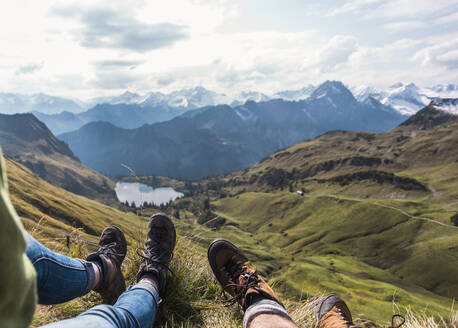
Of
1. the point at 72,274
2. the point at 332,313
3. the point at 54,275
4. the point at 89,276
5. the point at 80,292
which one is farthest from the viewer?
the point at 332,313

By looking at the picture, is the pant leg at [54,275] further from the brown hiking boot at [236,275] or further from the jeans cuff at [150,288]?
the brown hiking boot at [236,275]

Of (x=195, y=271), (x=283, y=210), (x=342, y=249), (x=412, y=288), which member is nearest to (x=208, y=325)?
(x=195, y=271)

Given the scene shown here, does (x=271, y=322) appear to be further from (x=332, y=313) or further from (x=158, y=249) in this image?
(x=158, y=249)

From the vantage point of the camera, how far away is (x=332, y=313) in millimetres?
5004

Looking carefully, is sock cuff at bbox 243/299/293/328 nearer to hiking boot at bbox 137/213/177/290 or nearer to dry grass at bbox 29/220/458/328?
dry grass at bbox 29/220/458/328

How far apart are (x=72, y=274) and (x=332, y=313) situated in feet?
14.3

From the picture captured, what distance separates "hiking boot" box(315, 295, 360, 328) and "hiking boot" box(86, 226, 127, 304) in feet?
11.9

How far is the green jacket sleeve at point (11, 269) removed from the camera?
123 cm

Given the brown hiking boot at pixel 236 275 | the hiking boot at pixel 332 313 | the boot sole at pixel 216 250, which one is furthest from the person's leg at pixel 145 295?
the hiking boot at pixel 332 313

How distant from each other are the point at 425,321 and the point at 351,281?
373 ft

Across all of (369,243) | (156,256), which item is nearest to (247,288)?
(156,256)

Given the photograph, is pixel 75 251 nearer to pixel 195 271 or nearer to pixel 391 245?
pixel 195 271

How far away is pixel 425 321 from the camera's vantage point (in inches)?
172

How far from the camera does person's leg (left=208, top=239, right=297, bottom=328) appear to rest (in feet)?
12.6
